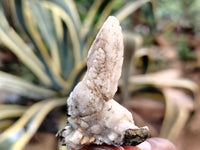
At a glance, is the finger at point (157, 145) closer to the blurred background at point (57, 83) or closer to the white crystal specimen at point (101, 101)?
the white crystal specimen at point (101, 101)

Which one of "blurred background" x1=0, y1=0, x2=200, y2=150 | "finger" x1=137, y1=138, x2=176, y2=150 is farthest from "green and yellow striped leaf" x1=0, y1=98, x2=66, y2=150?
"finger" x1=137, y1=138, x2=176, y2=150

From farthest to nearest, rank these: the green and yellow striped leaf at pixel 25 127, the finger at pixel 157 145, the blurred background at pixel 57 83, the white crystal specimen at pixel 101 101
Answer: the blurred background at pixel 57 83, the green and yellow striped leaf at pixel 25 127, the finger at pixel 157 145, the white crystal specimen at pixel 101 101

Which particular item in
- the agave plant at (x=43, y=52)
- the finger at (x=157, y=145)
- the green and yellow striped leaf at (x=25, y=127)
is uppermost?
the agave plant at (x=43, y=52)

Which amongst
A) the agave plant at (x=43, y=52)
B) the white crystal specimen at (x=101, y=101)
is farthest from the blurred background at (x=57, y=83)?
the white crystal specimen at (x=101, y=101)

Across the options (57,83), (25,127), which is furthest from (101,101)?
(57,83)

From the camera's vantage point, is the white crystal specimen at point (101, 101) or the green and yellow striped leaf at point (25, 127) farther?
the green and yellow striped leaf at point (25, 127)

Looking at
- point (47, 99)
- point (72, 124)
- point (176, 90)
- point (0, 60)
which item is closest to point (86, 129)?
point (72, 124)

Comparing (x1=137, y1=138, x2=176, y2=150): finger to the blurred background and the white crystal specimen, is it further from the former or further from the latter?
the blurred background

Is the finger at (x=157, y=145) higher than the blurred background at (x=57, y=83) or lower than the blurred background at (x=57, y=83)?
lower

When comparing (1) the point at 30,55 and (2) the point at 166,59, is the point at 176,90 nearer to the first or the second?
(2) the point at 166,59
